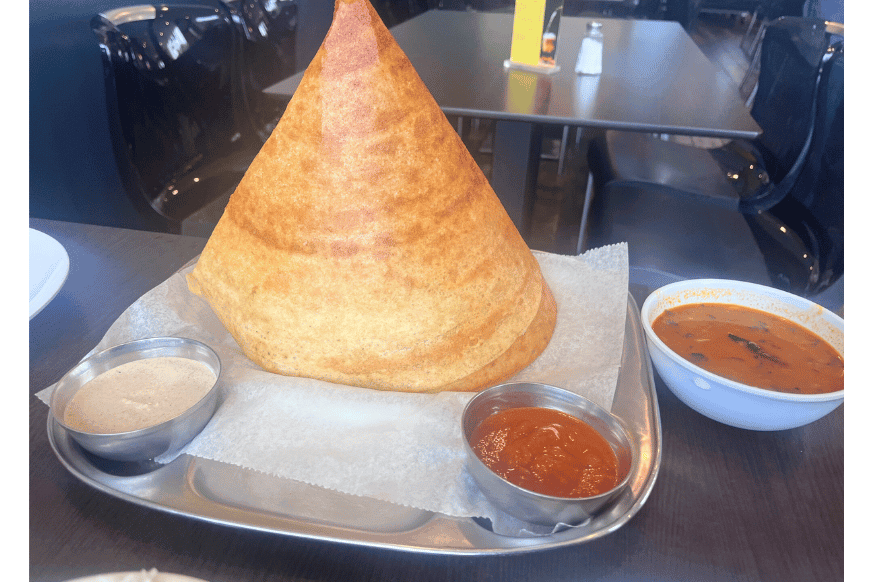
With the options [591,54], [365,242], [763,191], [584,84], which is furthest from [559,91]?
[365,242]

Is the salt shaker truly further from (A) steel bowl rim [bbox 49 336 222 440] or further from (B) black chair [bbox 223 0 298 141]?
(A) steel bowl rim [bbox 49 336 222 440]

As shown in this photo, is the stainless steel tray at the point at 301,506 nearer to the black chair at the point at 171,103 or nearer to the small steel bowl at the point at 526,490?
the small steel bowl at the point at 526,490

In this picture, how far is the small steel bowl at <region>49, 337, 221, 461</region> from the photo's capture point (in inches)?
26.4

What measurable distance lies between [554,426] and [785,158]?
6.39ft

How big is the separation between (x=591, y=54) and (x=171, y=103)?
5.27ft

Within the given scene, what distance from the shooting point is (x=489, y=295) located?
2.79ft

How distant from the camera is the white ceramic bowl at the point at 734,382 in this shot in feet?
2.47

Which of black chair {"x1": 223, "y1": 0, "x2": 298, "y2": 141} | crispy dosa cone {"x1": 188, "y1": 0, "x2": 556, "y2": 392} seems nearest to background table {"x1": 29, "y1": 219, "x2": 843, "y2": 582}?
crispy dosa cone {"x1": 188, "y1": 0, "x2": 556, "y2": 392}

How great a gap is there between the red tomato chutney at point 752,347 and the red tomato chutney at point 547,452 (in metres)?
0.24

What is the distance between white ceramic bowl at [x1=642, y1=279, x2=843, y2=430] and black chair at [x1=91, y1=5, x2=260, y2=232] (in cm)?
174

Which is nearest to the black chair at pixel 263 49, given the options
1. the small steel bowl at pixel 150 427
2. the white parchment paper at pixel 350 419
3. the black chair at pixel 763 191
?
the black chair at pixel 763 191

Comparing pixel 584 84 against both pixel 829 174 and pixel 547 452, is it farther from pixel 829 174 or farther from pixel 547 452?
pixel 547 452

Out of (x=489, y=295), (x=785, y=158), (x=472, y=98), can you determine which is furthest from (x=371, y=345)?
(x=785, y=158)

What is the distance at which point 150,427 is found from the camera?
2.19 feet
